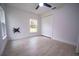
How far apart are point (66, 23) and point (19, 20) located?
932mm

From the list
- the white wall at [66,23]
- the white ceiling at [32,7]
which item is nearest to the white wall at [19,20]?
the white ceiling at [32,7]

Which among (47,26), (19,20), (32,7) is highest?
(32,7)

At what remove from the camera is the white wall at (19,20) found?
1475 mm

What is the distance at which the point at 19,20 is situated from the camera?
153cm

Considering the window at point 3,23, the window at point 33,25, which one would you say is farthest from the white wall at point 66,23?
the window at point 3,23

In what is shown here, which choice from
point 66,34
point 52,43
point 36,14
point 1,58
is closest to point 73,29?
point 66,34

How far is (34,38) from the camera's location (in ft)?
5.44

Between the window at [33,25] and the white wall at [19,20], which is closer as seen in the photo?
the white wall at [19,20]

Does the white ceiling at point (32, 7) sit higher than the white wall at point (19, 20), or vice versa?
the white ceiling at point (32, 7)

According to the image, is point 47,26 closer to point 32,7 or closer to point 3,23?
point 32,7

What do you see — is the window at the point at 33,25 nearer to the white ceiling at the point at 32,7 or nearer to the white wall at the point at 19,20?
the white wall at the point at 19,20

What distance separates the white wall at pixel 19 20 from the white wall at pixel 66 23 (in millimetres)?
410

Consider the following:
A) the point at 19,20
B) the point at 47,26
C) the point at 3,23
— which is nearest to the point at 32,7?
the point at 19,20

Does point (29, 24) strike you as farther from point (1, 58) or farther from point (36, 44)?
point (1, 58)
